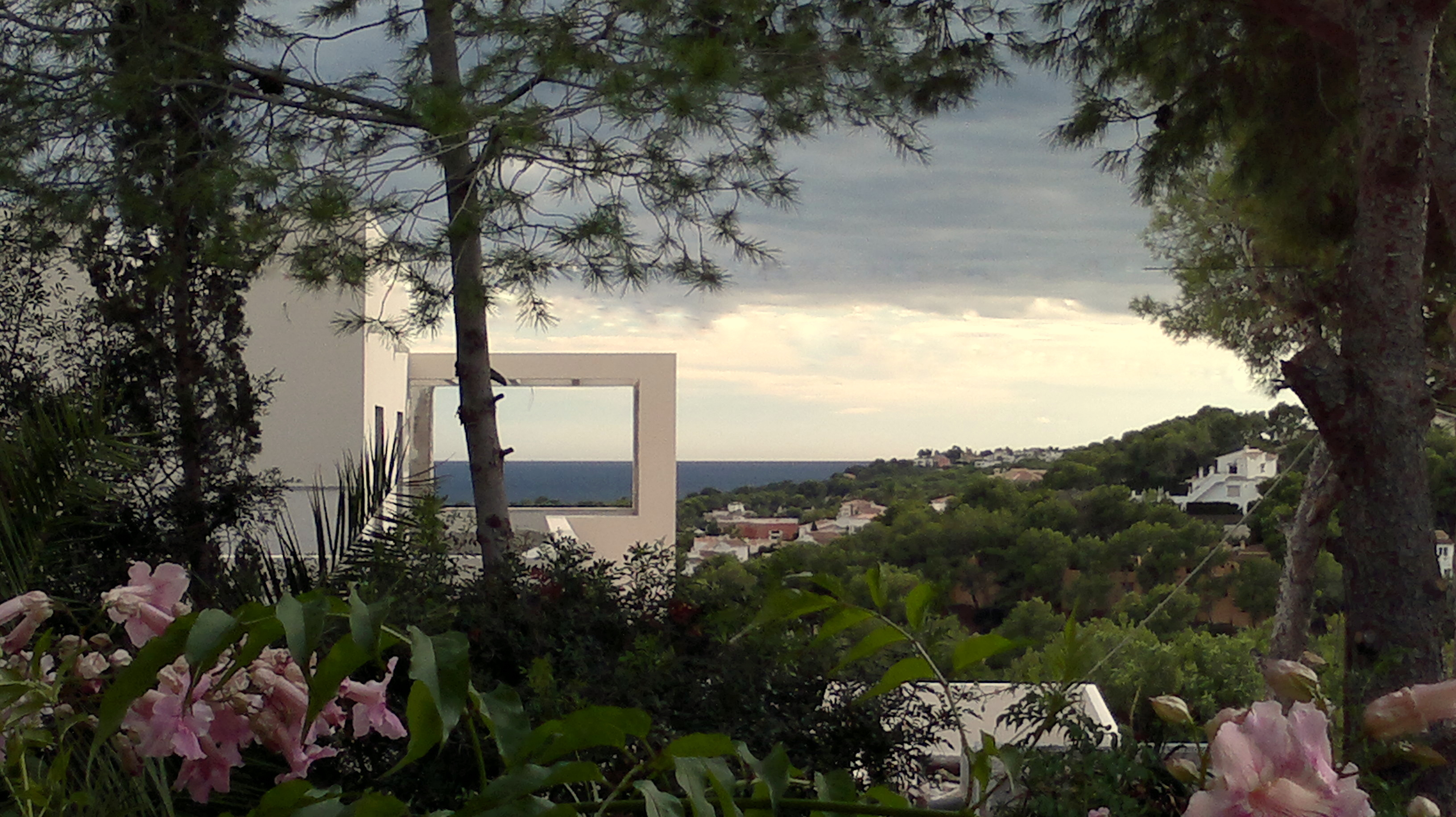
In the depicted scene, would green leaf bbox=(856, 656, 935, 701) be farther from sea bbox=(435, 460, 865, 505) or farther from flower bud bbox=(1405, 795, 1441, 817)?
sea bbox=(435, 460, 865, 505)

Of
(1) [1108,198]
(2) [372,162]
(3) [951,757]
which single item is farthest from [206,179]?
(1) [1108,198]

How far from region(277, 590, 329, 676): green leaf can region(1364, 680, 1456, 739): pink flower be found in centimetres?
35

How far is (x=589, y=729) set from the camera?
0.28 metres

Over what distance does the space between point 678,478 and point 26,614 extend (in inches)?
317

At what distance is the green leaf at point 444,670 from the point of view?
248 mm

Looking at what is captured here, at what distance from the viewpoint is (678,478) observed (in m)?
8.47

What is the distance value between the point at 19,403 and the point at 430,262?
182 centimetres

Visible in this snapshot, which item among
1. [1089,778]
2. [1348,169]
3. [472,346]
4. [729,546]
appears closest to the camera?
[1089,778]

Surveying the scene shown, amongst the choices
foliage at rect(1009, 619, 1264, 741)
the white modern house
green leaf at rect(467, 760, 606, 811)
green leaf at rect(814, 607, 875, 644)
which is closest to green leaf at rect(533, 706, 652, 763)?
green leaf at rect(467, 760, 606, 811)

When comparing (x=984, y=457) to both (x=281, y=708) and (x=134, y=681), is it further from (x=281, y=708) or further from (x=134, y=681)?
(x=134, y=681)

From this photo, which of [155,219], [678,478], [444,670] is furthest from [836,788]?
[678,478]

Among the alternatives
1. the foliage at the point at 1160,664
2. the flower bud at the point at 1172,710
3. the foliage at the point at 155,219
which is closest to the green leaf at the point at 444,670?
the flower bud at the point at 1172,710

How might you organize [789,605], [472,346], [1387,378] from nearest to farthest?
[789,605] < [1387,378] < [472,346]

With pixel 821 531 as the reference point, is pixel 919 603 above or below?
above
